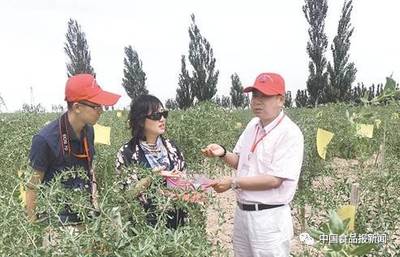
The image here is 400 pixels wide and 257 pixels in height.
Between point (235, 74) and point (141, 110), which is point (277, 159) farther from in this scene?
point (235, 74)

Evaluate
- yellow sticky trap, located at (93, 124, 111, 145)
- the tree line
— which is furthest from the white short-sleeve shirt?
the tree line

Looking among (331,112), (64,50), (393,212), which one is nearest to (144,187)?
(393,212)

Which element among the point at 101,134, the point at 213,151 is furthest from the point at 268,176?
the point at 101,134

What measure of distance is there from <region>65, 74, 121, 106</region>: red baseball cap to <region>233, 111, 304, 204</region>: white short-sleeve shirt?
1.99ft

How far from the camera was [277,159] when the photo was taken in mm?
2064

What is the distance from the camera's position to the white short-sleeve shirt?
206 centimetres

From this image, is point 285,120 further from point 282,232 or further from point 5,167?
point 5,167

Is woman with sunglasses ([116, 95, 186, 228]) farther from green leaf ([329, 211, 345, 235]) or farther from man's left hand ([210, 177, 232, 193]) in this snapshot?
green leaf ([329, 211, 345, 235])

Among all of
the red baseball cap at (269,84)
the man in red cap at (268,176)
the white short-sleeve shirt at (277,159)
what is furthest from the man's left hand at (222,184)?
the red baseball cap at (269,84)

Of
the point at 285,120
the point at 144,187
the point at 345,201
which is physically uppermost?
the point at 285,120

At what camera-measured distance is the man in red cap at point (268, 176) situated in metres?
2.07

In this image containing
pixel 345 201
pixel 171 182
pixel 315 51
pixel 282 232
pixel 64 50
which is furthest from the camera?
pixel 64 50

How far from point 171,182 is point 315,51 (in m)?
22.8

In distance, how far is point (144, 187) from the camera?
4.93 ft
